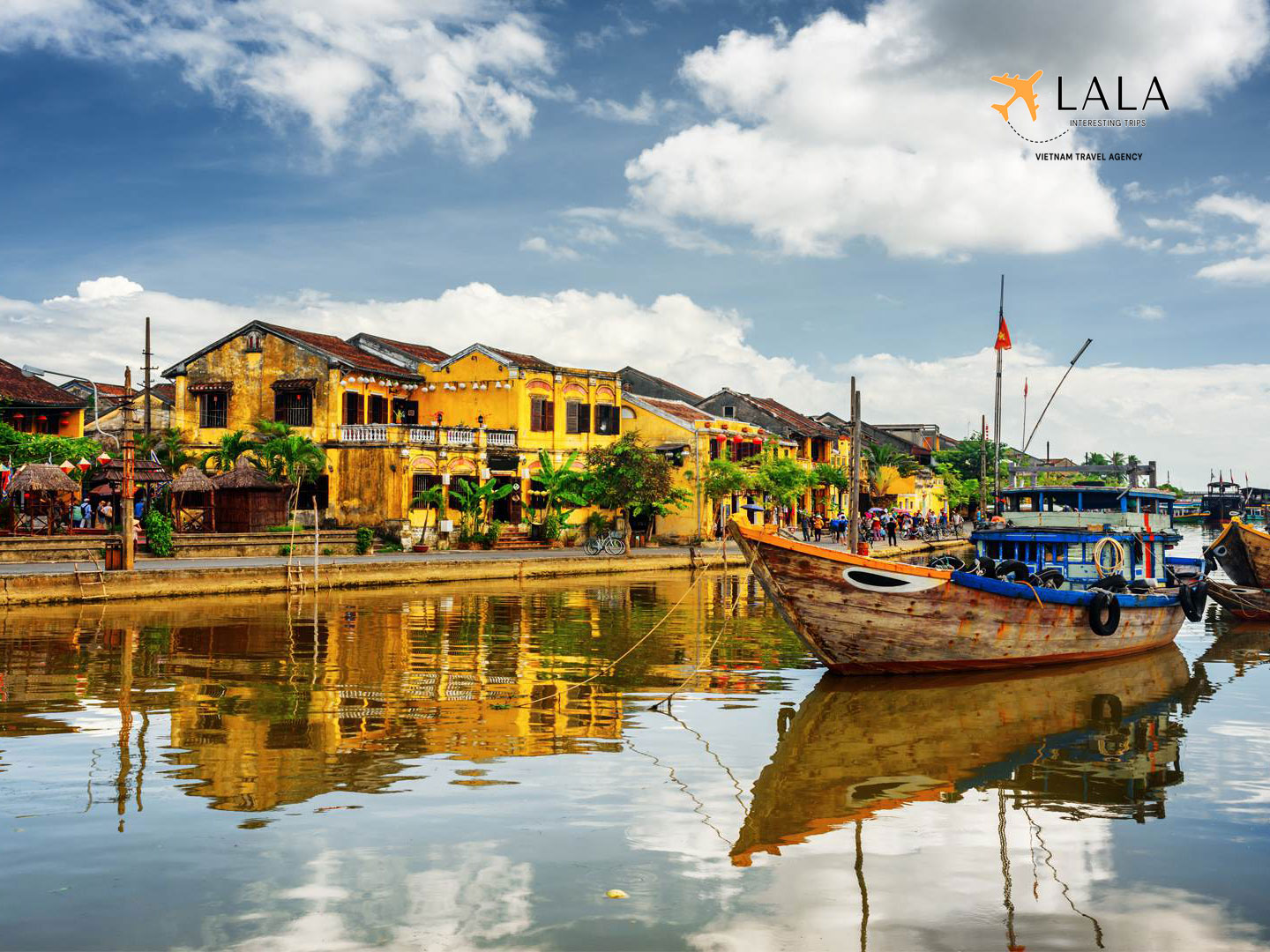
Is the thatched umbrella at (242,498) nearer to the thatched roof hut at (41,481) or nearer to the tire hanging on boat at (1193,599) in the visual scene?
the thatched roof hut at (41,481)

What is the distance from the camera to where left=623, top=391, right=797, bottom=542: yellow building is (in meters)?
48.2

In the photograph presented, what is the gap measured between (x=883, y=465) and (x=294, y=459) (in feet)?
143

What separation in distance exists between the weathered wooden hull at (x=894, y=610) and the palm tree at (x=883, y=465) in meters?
49.1

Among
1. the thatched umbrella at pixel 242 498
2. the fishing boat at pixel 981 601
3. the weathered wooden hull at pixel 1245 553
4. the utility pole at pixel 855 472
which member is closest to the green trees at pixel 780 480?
the thatched umbrella at pixel 242 498

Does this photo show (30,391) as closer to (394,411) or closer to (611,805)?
(394,411)

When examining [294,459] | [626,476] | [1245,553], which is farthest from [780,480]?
[1245,553]

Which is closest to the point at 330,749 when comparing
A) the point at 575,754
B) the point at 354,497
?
the point at 575,754

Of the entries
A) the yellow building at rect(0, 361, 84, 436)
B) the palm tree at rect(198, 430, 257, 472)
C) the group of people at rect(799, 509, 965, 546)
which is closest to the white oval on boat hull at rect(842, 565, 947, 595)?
the group of people at rect(799, 509, 965, 546)

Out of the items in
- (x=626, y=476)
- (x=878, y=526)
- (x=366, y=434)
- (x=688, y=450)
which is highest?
(x=366, y=434)

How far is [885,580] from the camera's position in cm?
1581

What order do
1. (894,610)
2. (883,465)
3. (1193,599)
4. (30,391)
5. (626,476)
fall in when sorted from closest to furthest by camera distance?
(894,610), (1193,599), (626,476), (30,391), (883,465)

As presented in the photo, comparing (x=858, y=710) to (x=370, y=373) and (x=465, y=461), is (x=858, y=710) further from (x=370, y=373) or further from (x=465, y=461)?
(x=370, y=373)

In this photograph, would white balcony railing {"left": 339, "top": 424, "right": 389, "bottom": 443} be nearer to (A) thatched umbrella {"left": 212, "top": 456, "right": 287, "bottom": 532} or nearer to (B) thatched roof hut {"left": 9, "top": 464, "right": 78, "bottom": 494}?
(A) thatched umbrella {"left": 212, "top": 456, "right": 287, "bottom": 532}

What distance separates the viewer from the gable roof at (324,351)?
4203cm
